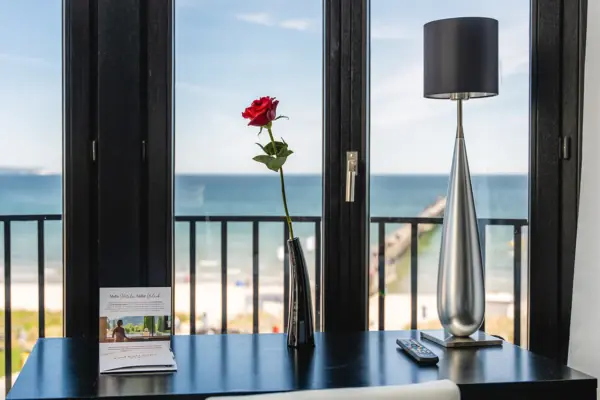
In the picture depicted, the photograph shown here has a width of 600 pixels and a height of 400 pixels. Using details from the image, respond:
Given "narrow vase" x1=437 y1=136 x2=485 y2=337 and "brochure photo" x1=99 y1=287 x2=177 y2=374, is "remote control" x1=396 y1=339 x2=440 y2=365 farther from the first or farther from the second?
"brochure photo" x1=99 y1=287 x2=177 y2=374

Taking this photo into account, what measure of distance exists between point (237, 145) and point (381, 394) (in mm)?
1346

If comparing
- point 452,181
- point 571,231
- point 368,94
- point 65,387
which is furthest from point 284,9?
point 65,387

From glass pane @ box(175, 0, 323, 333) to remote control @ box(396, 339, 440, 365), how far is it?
55cm

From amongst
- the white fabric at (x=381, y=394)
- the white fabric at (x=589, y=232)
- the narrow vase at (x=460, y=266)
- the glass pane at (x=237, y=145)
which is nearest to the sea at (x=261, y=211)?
Result: the glass pane at (x=237, y=145)

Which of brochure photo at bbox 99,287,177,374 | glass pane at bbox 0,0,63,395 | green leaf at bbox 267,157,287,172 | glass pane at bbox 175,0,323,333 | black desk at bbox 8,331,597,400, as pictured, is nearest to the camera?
black desk at bbox 8,331,597,400

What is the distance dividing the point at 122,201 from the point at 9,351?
2.25ft

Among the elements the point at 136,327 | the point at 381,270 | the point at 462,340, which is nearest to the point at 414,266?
the point at 381,270

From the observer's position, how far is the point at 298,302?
87.0 inches

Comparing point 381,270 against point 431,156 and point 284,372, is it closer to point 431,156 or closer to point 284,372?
point 431,156

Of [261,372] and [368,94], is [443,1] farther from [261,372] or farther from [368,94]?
[261,372]

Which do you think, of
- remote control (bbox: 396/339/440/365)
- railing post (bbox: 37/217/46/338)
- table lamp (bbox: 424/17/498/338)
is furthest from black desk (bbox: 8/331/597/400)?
railing post (bbox: 37/217/46/338)

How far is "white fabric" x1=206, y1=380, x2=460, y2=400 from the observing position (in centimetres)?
142

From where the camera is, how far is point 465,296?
2.29m

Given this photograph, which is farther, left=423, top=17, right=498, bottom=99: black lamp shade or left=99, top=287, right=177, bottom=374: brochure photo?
left=423, top=17, right=498, bottom=99: black lamp shade
